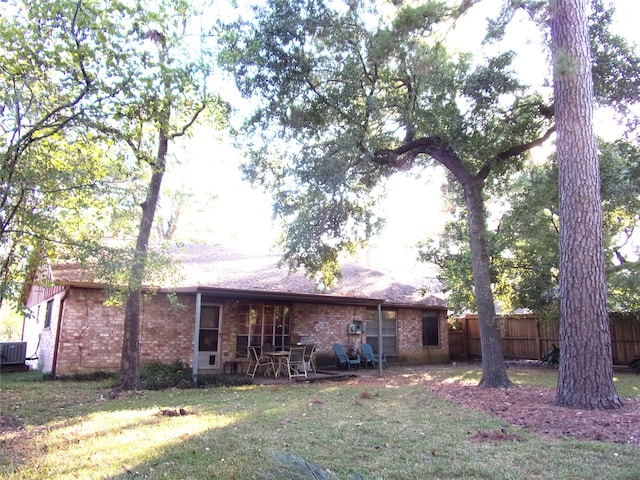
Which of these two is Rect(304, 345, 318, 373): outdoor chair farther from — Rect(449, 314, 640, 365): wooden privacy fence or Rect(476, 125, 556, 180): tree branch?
Rect(476, 125, 556, 180): tree branch

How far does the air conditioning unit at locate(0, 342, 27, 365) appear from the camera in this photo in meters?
14.2

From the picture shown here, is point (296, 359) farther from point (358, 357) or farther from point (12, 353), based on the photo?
point (12, 353)

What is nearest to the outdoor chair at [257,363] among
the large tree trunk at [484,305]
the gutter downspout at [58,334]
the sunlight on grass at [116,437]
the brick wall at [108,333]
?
the brick wall at [108,333]

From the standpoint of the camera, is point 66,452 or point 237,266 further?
point 237,266

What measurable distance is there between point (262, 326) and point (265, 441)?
27.3 feet

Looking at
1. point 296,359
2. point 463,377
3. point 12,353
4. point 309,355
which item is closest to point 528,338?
point 463,377

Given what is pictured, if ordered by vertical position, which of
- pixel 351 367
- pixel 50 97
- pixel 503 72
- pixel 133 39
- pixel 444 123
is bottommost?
pixel 351 367

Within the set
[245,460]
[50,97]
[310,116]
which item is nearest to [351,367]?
[310,116]

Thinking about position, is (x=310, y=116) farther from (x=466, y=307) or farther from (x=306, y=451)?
(x=466, y=307)

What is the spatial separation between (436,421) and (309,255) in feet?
19.8

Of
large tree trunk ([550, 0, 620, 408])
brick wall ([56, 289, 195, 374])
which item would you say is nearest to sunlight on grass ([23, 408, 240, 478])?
brick wall ([56, 289, 195, 374])

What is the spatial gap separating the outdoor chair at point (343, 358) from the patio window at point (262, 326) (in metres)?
1.53

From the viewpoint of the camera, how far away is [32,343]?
16.6 m

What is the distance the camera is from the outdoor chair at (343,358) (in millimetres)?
13843
